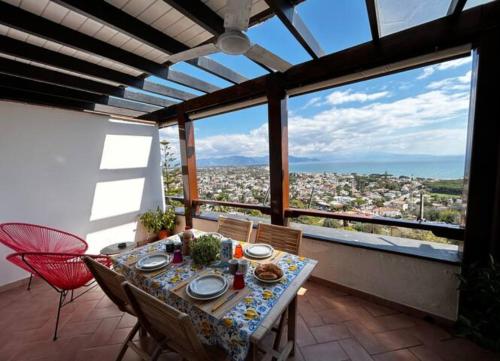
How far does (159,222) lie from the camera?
3.75 meters

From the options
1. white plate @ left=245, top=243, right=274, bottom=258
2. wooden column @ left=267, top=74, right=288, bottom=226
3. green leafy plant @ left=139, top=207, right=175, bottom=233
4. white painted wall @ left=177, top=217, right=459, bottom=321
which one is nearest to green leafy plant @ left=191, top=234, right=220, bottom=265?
white plate @ left=245, top=243, right=274, bottom=258

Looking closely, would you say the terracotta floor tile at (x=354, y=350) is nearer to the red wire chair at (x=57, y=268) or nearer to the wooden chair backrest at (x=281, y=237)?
the wooden chair backrest at (x=281, y=237)

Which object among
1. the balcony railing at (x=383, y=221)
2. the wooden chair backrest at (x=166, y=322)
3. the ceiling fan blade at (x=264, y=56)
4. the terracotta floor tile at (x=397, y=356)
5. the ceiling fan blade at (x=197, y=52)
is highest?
the ceiling fan blade at (x=264, y=56)

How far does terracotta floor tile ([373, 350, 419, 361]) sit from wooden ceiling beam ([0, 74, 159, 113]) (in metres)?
4.06

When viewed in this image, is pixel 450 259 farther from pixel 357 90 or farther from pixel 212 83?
pixel 212 83

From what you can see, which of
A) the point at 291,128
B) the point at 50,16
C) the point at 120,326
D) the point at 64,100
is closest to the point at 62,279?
the point at 120,326

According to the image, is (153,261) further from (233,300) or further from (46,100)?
Answer: (46,100)

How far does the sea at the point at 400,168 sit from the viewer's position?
177 cm

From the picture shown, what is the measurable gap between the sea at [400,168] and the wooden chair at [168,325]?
198cm

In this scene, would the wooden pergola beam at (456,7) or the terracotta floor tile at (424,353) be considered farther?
the terracotta floor tile at (424,353)

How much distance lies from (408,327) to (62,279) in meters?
3.08

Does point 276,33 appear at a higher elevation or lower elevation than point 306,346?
higher

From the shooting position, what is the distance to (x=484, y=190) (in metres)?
1.56

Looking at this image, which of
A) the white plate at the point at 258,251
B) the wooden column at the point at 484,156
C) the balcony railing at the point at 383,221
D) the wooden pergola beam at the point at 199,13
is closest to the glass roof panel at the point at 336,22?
the wooden pergola beam at the point at 199,13
